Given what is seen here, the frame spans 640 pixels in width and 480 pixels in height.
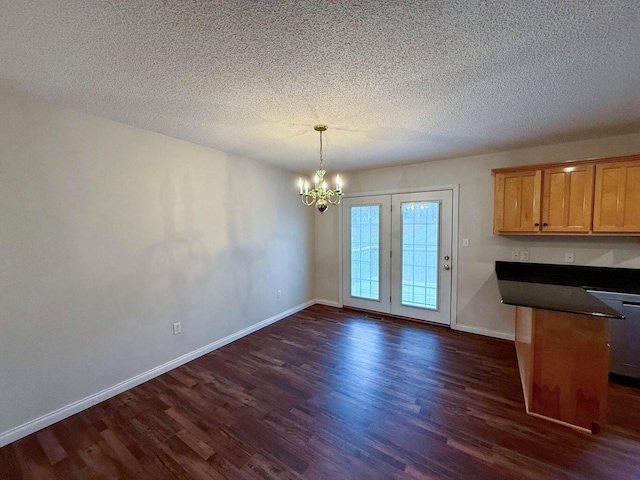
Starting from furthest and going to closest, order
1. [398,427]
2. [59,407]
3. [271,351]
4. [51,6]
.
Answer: [271,351]
[59,407]
[398,427]
[51,6]

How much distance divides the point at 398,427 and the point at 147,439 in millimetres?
1795

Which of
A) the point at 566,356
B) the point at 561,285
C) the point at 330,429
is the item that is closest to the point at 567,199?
the point at 561,285

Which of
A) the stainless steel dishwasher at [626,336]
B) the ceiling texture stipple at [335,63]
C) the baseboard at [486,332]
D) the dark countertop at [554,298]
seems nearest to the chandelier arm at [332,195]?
the ceiling texture stipple at [335,63]

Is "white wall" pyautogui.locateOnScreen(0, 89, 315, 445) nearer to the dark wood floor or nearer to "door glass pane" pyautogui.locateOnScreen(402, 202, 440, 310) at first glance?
the dark wood floor

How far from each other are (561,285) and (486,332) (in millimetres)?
1185

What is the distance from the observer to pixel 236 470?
5.36ft

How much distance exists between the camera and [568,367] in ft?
6.33

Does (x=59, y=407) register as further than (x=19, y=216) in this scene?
Yes

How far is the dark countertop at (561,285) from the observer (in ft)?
6.33

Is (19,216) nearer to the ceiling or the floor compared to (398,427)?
nearer to the ceiling

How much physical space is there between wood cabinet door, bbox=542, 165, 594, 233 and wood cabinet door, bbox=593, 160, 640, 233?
0.20ft

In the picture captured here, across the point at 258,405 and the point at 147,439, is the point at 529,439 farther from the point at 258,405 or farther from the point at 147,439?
the point at 147,439

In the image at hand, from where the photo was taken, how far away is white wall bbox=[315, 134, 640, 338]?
2836mm

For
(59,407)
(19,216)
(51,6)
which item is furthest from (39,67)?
(59,407)
